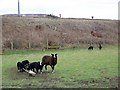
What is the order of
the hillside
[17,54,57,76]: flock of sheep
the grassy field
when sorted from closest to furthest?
the grassy field, [17,54,57,76]: flock of sheep, the hillside

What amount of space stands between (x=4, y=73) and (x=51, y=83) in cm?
587

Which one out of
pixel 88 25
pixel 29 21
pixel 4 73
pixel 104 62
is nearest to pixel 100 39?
pixel 88 25

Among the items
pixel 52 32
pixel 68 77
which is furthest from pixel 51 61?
pixel 52 32

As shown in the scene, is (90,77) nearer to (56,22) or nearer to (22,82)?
(22,82)

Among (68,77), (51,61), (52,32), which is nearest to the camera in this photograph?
(68,77)

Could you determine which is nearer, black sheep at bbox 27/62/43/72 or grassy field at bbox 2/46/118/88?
grassy field at bbox 2/46/118/88

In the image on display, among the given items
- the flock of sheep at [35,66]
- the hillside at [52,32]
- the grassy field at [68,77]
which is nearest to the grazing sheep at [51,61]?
the flock of sheep at [35,66]

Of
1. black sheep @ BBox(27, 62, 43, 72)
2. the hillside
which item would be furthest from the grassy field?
the hillside

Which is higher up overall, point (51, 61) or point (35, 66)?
point (51, 61)

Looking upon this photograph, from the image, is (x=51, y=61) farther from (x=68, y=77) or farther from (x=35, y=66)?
(x=68, y=77)

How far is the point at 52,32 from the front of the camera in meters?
66.6

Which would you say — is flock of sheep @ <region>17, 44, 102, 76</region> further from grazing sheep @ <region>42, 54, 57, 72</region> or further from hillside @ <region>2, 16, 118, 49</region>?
hillside @ <region>2, 16, 118, 49</region>

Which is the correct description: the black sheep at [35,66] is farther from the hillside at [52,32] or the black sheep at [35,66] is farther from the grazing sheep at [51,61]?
the hillside at [52,32]

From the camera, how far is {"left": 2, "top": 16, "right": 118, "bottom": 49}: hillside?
189ft
